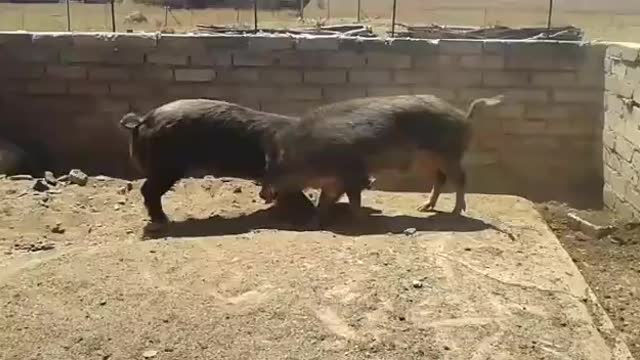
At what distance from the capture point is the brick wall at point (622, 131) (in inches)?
291

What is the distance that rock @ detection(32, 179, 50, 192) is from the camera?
7664mm

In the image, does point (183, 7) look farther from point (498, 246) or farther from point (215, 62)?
point (498, 246)

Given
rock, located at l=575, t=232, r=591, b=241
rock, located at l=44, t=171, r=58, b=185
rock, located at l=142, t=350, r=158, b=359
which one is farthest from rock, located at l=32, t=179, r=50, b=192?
rock, located at l=575, t=232, r=591, b=241

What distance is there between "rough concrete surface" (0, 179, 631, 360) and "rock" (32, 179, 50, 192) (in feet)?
3.42

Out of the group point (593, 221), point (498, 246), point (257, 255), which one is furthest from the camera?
point (593, 221)

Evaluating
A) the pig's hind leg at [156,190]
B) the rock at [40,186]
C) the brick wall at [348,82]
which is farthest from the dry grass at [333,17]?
the pig's hind leg at [156,190]

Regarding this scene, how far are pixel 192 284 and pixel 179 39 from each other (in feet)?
13.8

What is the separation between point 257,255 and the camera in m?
5.50

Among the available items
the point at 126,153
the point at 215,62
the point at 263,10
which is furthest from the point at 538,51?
the point at 263,10

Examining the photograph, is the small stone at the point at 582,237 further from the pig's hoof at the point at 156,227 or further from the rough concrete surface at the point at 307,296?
the pig's hoof at the point at 156,227

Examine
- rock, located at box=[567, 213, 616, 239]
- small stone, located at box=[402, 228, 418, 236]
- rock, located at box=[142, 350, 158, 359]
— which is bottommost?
rock, located at box=[567, 213, 616, 239]

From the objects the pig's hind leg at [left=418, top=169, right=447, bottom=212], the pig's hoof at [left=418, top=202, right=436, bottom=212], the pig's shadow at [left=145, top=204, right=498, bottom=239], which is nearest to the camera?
the pig's shadow at [left=145, top=204, right=498, bottom=239]

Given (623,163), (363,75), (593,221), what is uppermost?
(363,75)

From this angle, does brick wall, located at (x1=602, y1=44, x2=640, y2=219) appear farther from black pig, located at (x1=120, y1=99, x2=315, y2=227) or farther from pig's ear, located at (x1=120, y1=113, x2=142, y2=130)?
pig's ear, located at (x1=120, y1=113, x2=142, y2=130)
